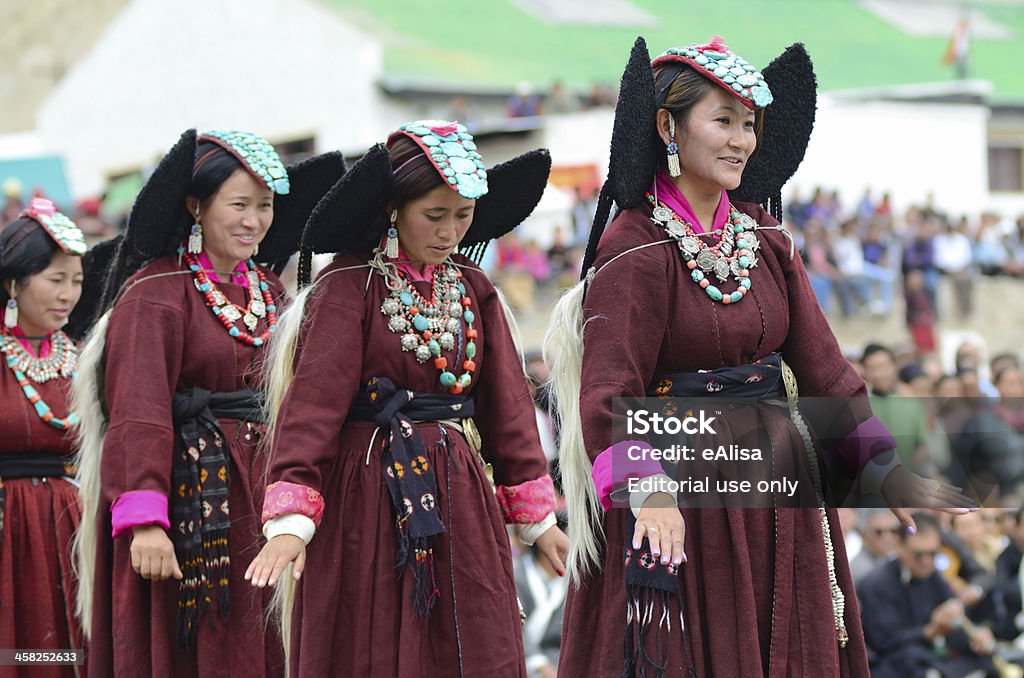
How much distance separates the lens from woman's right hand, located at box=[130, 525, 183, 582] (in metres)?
4.68

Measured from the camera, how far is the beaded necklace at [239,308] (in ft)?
16.9

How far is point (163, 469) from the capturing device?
4.82 metres

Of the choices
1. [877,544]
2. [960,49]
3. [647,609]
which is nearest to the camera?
[647,609]

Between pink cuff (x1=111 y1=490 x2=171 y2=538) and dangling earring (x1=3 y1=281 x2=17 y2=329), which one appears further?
dangling earring (x1=3 y1=281 x2=17 y2=329)

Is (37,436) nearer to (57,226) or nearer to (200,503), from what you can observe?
(57,226)

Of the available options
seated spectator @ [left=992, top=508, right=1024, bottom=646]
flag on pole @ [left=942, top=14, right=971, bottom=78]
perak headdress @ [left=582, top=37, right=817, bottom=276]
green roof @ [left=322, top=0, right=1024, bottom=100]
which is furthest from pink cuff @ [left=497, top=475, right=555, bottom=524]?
flag on pole @ [left=942, top=14, right=971, bottom=78]

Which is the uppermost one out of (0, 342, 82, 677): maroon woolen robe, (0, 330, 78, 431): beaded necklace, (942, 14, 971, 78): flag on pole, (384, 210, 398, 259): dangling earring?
(942, 14, 971, 78): flag on pole

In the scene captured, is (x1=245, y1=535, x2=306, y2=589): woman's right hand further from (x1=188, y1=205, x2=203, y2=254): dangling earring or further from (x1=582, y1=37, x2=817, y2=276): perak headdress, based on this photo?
(x1=188, y1=205, x2=203, y2=254): dangling earring

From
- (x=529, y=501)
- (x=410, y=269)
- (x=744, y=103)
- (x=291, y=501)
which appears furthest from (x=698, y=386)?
(x=291, y=501)

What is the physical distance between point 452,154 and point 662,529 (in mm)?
1449

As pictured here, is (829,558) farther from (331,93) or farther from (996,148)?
(996,148)

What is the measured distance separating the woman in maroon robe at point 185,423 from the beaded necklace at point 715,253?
163 cm

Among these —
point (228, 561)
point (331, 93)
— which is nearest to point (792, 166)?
point (228, 561)

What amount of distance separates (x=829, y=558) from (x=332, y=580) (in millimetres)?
1460
